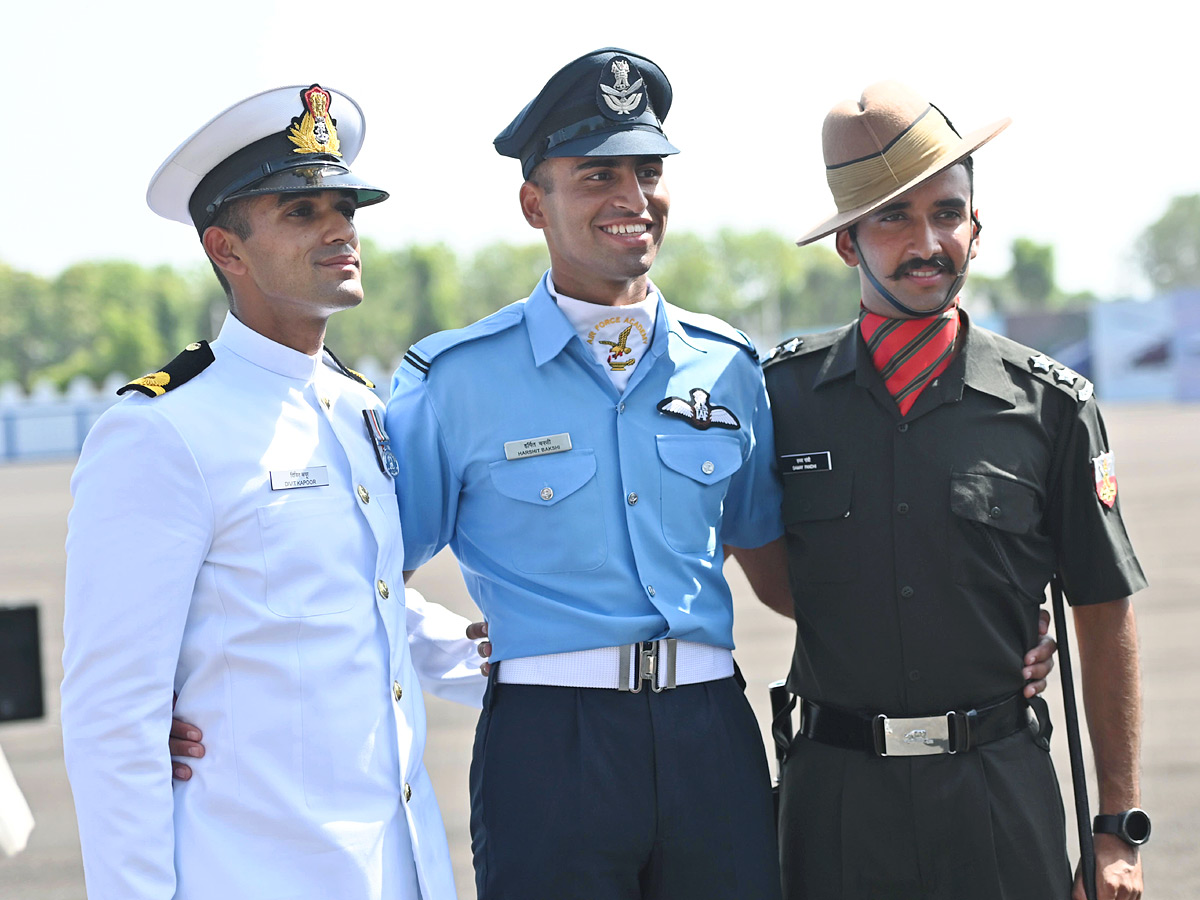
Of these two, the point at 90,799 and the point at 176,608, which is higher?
the point at 176,608

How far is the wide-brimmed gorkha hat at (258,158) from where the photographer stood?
2.48 m

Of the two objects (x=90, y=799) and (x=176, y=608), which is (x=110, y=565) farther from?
(x=90, y=799)

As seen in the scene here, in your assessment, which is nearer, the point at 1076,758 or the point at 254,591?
the point at 254,591

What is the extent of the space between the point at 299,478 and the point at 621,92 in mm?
1165

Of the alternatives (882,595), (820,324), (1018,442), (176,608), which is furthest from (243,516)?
(820,324)

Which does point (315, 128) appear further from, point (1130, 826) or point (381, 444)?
point (1130, 826)

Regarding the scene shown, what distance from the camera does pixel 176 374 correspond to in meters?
2.36

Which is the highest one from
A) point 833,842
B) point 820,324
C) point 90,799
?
point 820,324

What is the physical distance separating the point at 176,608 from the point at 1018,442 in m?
1.85

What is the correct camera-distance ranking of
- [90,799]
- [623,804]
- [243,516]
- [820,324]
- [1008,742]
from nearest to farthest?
[90,799] < [243,516] < [623,804] < [1008,742] < [820,324]

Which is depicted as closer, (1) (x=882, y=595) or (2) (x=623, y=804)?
(2) (x=623, y=804)

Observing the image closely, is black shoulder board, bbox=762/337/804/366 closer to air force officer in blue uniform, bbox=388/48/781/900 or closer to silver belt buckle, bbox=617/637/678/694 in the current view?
air force officer in blue uniform, bbox=388/48/781/900

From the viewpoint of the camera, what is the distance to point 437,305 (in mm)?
94438

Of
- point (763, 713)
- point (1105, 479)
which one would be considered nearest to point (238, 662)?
point (1105, 479)
